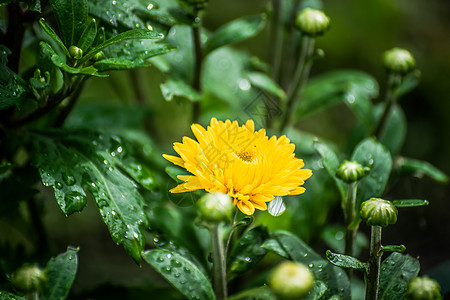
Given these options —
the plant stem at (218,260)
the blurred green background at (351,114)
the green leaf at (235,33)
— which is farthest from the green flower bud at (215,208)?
the blurred green background at (351,114)

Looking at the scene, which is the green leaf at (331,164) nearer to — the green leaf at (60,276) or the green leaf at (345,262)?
the green leaf at (345,262)

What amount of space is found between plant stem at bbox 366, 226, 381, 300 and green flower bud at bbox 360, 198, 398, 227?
0.03 meters

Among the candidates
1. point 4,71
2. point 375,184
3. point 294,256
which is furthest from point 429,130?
point 4,71

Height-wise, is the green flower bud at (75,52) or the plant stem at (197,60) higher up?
the green flower bud at (75,52)

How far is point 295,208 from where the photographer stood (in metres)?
1.21

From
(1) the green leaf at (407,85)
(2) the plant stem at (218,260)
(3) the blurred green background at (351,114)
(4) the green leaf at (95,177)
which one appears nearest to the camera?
(2) the plant stem at (218,260)

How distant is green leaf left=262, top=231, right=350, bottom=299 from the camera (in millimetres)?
863

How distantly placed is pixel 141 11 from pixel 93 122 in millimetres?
460

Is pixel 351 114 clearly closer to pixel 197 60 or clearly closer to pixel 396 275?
pixel 197 60

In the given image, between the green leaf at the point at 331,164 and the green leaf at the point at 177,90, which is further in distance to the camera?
the green leaf at the point at 177,90

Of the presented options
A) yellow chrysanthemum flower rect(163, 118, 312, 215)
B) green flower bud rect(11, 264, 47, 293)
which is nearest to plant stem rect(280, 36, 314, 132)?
yellow chrysanthemum flower rect(163, 118, 312, 215)

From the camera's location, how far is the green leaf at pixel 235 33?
3.55 ft

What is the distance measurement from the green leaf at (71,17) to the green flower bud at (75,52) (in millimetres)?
39

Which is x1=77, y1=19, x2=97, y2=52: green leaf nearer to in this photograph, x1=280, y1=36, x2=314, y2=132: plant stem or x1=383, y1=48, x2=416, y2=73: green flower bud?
x1=280, y1=36, x2=314, y2=132: plant stem
